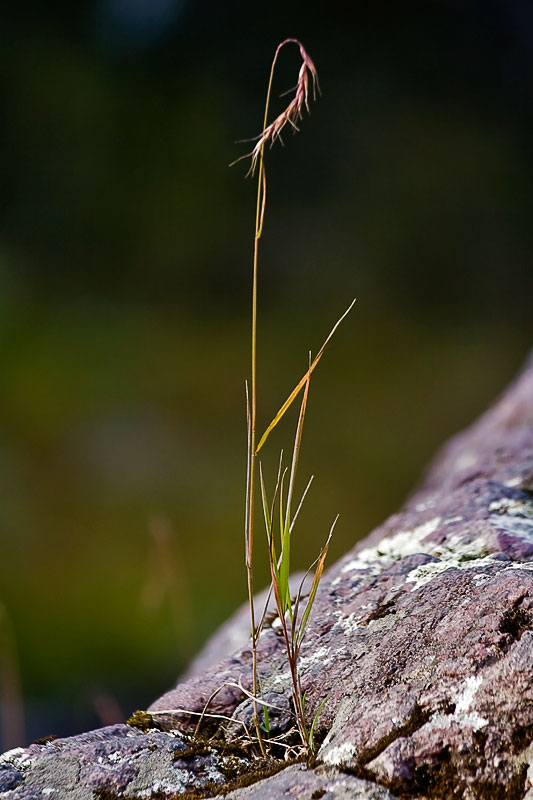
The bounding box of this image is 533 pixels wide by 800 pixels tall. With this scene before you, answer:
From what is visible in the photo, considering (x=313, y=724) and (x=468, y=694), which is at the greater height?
(x=468, y=694)

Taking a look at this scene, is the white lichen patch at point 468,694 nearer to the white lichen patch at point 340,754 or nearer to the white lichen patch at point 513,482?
the white lichen patch at point 340,754

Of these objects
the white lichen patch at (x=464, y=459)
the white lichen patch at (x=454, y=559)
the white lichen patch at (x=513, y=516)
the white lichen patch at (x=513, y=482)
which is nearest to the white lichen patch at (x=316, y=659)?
the white lichen patch at (x=454, y=559)

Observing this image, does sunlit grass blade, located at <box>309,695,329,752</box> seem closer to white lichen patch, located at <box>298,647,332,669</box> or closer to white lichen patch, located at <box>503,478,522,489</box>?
white lichen patch, located at <box>298,647,332,669</box>

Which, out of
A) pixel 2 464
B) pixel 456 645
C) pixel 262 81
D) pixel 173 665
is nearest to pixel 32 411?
pixel 2 464

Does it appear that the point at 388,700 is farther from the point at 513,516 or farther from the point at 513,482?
the point at 513,482

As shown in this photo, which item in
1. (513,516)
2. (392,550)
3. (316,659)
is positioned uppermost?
(513,516)

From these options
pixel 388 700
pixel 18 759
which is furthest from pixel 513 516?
pixel 18 759

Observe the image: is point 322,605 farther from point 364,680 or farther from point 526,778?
point 526,778
